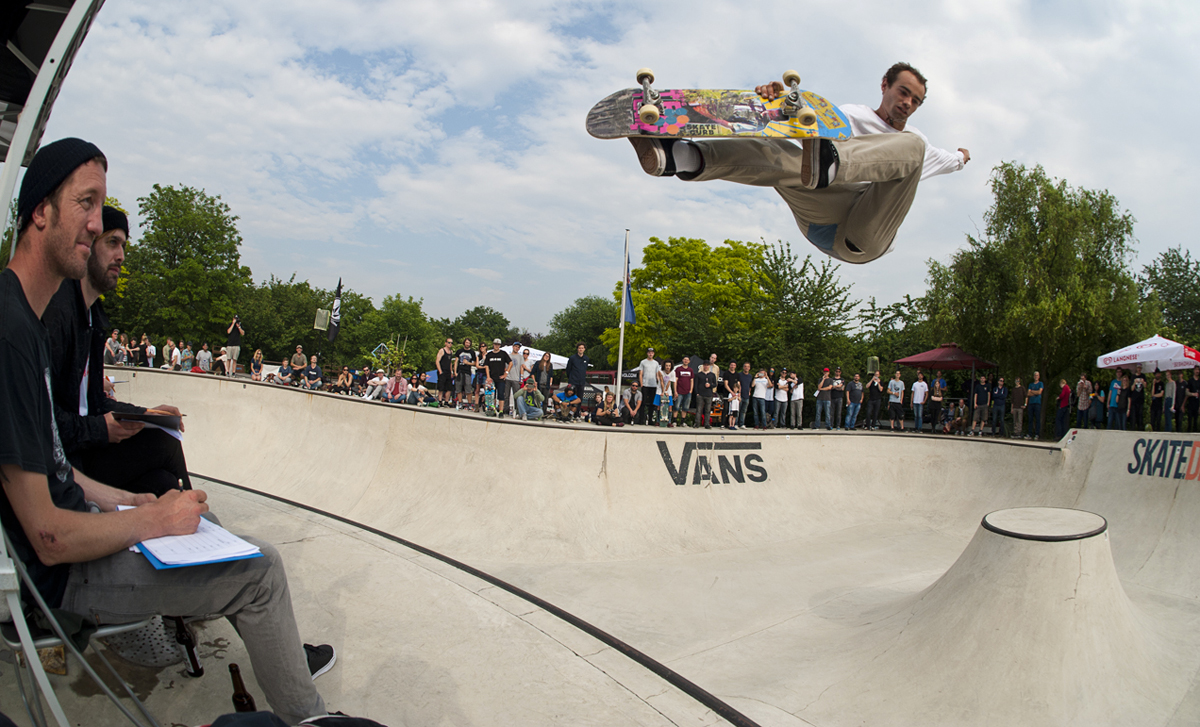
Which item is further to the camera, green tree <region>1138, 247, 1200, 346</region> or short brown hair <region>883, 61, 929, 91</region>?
green tree <region>1138, 247, 1200, 346</region>

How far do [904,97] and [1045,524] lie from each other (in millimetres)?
3280

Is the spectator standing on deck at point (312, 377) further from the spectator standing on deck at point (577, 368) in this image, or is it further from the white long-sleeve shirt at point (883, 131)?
the white long-sleeve shirt at point (883, 131)

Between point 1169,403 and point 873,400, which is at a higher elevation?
point 1169,403

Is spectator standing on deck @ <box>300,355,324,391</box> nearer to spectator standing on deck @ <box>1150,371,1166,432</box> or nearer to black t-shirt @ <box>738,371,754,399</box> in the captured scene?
black t-shirt @ <box>738,371,754,399</box>

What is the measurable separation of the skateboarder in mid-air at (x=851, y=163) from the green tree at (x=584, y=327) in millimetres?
60173

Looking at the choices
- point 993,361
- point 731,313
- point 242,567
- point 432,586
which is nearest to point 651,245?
point 731,313

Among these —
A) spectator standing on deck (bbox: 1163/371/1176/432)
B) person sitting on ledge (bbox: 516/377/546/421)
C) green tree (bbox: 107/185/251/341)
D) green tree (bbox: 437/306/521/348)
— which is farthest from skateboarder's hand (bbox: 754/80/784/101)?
green tree (bbox: 437/306/521/348)

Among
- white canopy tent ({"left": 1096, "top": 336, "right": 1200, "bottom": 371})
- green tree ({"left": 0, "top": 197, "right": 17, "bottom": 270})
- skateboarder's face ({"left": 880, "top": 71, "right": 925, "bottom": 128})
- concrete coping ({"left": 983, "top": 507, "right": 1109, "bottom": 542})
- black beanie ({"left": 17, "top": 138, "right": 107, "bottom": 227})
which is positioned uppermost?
skateboarder's face ({"left": 880, "top": 71, "right": 925, "bottom": 128})

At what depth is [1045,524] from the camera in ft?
14.9

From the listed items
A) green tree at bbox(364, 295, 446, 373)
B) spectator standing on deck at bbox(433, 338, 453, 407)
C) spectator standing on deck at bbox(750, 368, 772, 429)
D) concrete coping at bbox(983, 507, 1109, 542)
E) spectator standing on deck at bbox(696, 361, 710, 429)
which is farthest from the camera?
green tree at bbox(364, 295, 446, 373)

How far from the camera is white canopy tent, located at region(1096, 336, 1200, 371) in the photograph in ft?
38.7

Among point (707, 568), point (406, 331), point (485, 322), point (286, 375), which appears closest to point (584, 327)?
point (406, 331)

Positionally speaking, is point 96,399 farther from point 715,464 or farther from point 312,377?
point 312,377

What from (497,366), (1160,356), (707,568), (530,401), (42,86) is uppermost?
(1160,356)
